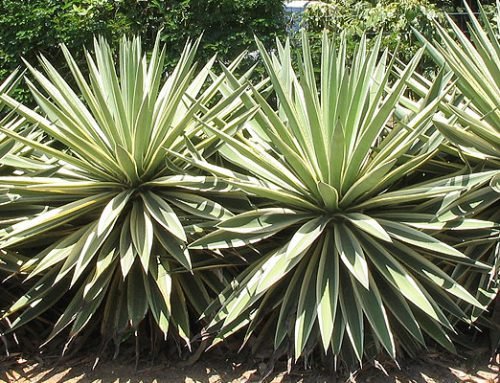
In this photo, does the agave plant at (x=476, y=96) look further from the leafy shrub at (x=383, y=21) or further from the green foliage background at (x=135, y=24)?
the green foliage background at (x=135, y=24)

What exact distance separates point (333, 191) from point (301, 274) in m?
0.50

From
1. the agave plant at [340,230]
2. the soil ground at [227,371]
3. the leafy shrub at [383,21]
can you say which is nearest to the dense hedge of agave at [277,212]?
the agave plant at [340,230]

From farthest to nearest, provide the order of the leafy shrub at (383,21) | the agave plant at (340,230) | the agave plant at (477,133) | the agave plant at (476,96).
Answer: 1. the leafy shrub at (383,21)
2. the agave plant at (476,96)
3. the agave plant at (477,133)
4. the agave plant at (340,230)

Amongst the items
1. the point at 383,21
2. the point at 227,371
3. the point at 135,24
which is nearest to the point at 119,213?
the point at 227,371

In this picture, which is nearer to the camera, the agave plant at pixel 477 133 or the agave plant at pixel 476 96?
the agave plant at pixel 477 133

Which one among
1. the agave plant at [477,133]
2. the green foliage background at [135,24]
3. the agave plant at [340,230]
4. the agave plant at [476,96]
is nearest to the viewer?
the agave plant at [340,230]

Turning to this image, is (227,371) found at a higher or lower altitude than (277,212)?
lower

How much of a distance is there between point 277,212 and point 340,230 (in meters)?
0.34

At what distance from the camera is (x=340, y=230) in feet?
10.4

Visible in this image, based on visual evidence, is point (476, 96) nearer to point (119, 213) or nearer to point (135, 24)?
point (119, 213)

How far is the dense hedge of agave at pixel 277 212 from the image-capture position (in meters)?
3.07

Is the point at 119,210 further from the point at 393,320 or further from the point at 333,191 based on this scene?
the point at 393,320

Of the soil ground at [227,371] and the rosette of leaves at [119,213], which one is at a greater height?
the rosette of leaves at [119,213]

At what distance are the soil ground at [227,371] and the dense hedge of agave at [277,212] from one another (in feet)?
0.48
